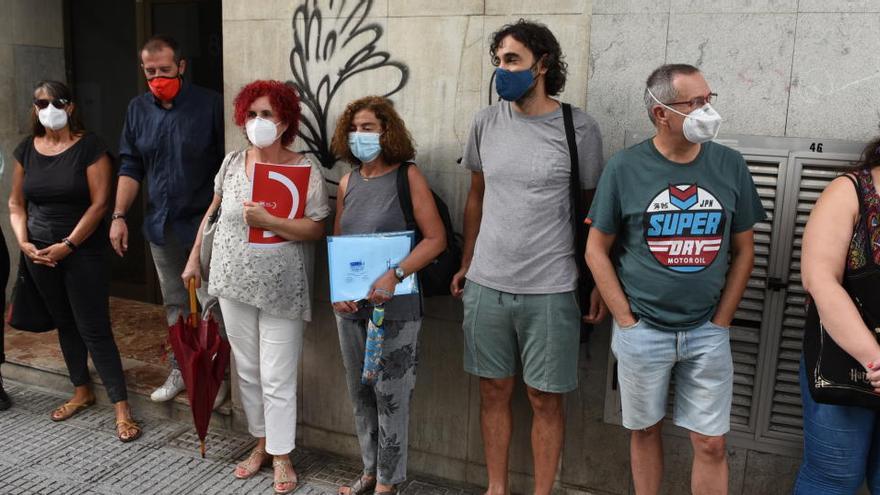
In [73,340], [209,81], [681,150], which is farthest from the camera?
[209,81]

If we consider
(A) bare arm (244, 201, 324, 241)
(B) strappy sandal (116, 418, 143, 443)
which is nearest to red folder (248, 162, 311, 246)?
(A) bare arm (244, 201, 324, 241)

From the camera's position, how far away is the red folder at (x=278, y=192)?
3.49m

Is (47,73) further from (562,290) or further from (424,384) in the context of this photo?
(562,290)

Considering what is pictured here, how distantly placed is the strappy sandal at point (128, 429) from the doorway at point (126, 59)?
2033 millimetres

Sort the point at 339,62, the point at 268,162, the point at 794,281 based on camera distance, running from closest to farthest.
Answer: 1. the point at 794,281
2. the point at 268,162
3. the point at 339,62

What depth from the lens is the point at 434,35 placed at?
3654 mm

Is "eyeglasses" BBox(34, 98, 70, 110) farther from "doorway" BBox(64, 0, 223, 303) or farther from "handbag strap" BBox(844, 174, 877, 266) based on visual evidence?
"handbag strap" BBox(844, 174, 877, 266)

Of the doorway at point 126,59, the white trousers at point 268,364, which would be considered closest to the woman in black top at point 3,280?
the doorway at point 126,59

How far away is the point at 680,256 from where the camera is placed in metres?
2.85

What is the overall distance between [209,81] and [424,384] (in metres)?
3.02

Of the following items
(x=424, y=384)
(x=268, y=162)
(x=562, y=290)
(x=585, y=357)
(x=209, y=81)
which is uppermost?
(x=209, y=81)

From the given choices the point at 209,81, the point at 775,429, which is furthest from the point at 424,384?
the point at 209,81

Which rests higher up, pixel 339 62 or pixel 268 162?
pixel 339 62

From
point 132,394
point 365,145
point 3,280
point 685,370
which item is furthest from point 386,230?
point 3,280
